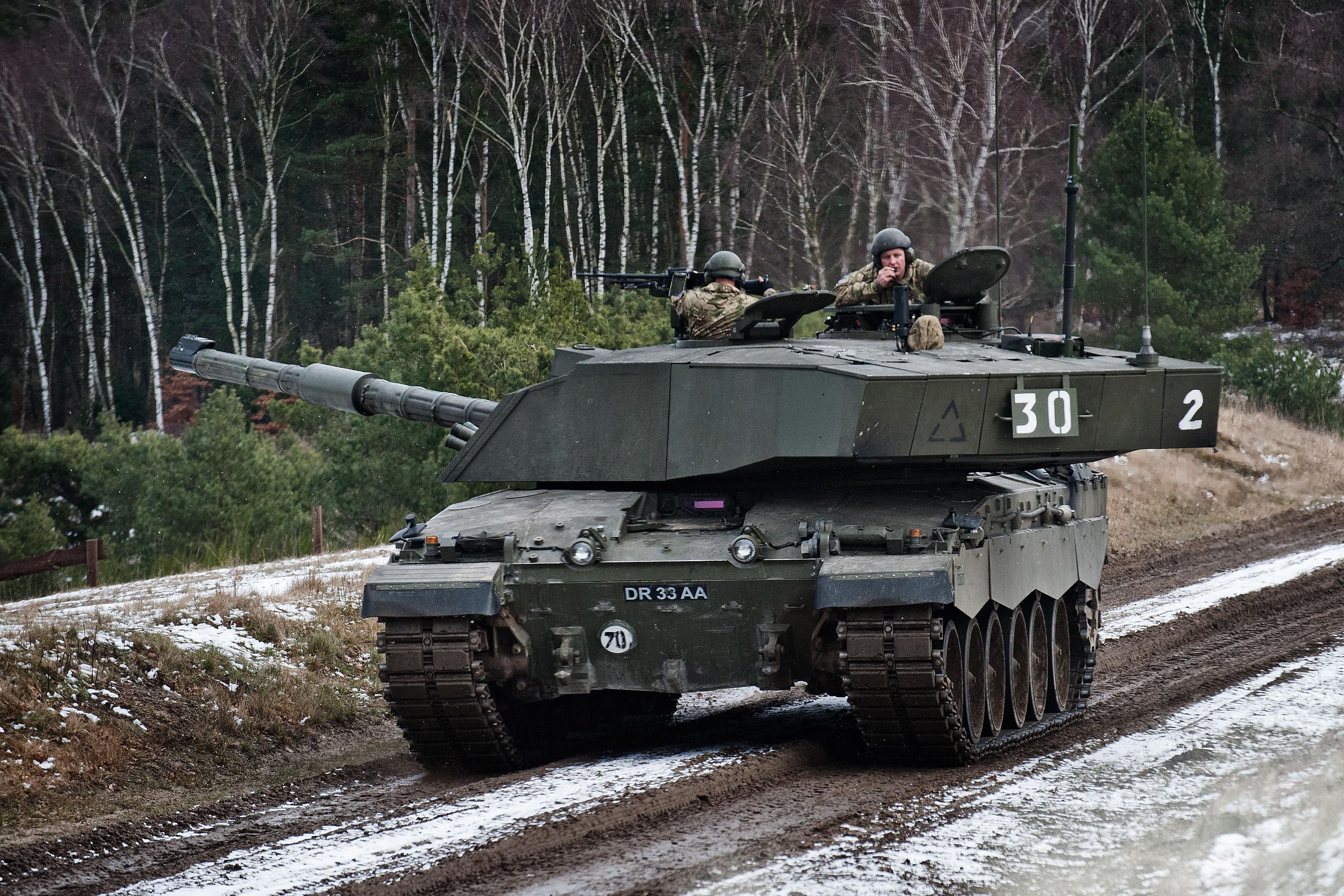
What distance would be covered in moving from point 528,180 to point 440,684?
26.7m

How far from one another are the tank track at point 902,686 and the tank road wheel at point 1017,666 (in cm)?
115

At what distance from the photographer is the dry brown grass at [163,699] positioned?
27.9 feet

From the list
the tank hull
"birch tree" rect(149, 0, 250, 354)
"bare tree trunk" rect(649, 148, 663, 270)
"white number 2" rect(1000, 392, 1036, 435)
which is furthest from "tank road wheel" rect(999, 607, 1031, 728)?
"birch tree" rect(149, 0, 250, 354)

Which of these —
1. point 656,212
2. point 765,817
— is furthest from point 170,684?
point 656,212

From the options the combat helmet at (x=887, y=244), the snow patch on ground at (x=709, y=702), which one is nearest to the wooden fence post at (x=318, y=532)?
the snow patch on ground at (x=709, y=702)

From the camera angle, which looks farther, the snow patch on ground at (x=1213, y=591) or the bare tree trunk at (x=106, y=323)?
the bare tree trunk at (x=106, y=323)

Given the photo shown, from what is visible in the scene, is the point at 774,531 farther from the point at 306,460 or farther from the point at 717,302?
the point at 306,460

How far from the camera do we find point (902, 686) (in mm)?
7633

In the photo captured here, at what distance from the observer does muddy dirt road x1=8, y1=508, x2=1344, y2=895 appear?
6035 millimetres

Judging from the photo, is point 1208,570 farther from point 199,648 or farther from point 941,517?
point 199,648

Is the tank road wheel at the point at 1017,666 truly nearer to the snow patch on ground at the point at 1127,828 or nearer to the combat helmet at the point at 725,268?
the snow patch on ground at the point at 1127,828

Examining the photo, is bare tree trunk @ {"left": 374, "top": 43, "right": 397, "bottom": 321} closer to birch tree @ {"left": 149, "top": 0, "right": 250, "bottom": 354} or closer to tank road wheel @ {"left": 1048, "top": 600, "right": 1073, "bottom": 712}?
birch tree @ {"left": 149, "top": 0, "right": 250, "bottom": 354}

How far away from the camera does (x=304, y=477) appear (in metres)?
23.7

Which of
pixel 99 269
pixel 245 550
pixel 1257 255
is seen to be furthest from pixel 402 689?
pixel 99 269
